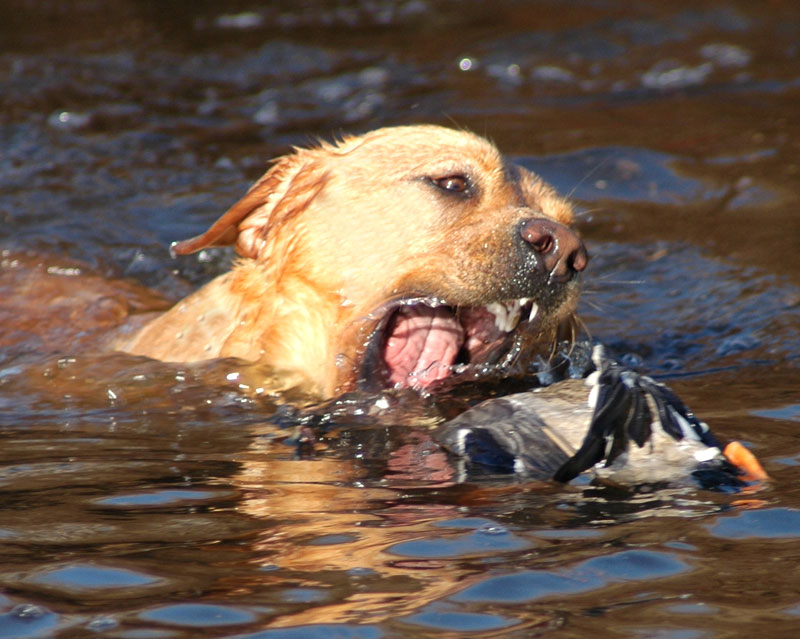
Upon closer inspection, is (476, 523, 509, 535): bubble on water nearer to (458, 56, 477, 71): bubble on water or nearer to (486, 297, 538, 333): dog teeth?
(486, 297, 538, 333): dog teeth

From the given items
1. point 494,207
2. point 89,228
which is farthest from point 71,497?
point 89,228

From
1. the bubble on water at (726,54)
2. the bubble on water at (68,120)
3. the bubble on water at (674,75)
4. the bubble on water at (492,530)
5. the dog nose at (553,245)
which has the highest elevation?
the bubble on water at (726,54)

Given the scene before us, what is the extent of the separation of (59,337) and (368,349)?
1870 mm

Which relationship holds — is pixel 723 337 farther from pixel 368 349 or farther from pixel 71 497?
pixel 71 497

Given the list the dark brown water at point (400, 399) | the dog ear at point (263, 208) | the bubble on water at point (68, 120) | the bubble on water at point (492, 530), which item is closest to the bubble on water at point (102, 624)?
the dark brown water at point (400, 399)

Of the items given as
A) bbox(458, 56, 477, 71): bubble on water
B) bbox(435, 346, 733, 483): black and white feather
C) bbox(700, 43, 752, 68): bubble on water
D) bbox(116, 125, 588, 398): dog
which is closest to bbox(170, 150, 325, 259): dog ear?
bbox(116, 125, 588, 398): dog

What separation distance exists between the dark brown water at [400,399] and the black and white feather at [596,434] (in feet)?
0.40

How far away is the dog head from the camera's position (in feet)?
15.4

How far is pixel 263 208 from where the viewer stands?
539 centimetres

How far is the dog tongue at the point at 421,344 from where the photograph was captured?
498 centimetres

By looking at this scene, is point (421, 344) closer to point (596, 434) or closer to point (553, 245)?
A: point (553, 245)

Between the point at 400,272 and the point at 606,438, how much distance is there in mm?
1338

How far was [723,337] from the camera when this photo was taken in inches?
251

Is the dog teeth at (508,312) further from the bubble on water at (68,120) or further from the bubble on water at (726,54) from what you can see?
the bubble on water at (726,54)
